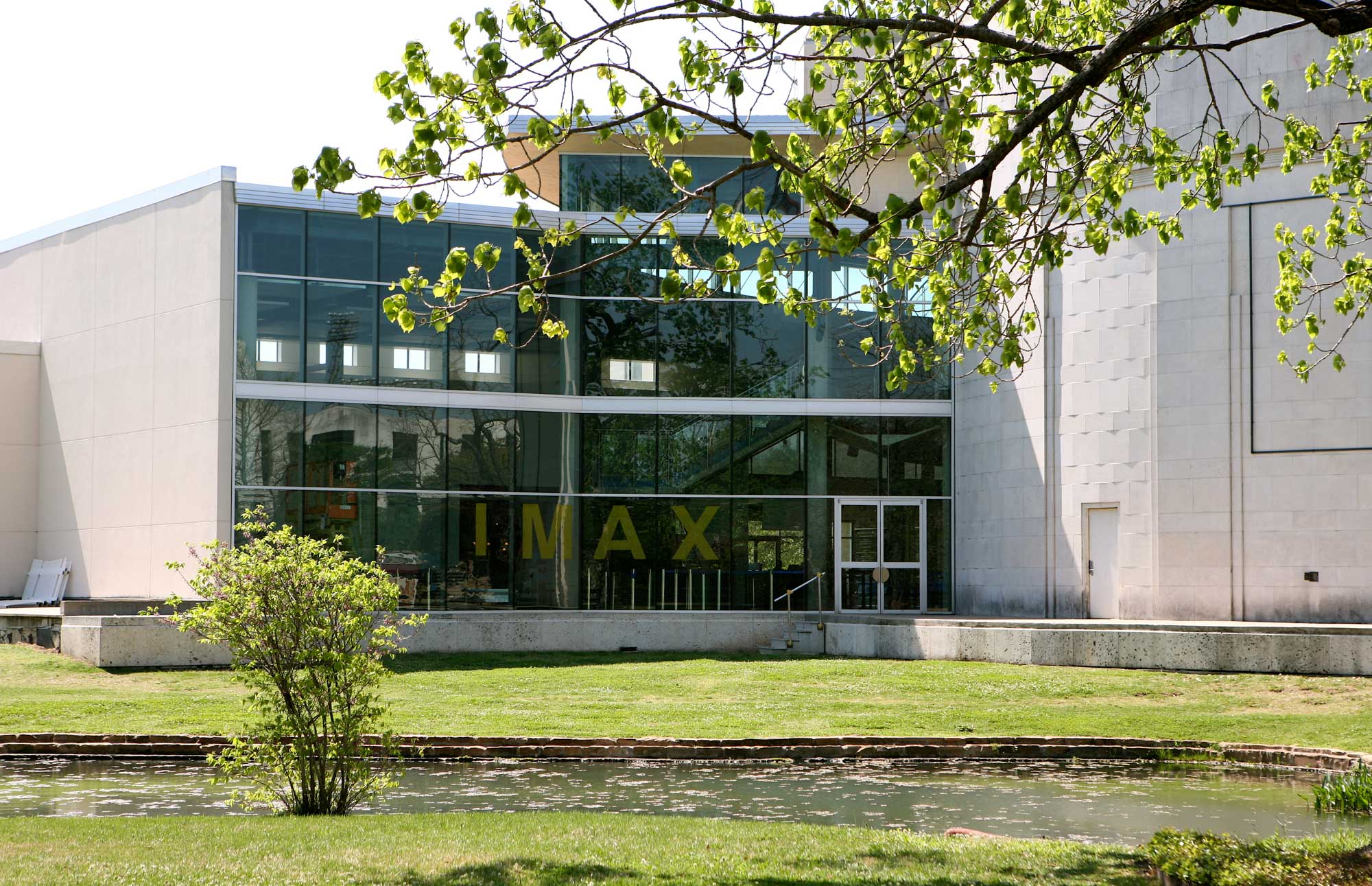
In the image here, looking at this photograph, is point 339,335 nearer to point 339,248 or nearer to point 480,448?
point 339,248

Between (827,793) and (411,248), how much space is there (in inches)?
751

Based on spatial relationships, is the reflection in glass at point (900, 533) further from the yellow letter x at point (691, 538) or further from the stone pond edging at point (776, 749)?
the stone pond edging at point (776, 749)

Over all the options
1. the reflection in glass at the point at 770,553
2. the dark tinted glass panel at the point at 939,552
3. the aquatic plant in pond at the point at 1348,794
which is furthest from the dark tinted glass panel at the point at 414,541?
the aquatic plant in pond at the point at 1348,794

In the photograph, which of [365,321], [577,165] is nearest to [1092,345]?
[577,165]

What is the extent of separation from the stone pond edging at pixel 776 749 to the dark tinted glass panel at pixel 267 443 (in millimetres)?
12500

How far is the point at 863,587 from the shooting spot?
103ft

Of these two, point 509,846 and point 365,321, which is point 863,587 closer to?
point 365,321

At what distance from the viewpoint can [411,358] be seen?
2975 cm

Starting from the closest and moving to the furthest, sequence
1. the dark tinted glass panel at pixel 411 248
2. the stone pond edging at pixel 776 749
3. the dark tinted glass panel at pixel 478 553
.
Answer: the stone pond edging at pixel 776 749
the dark tinted glass panel at pixel 411 248
the dark tinted glass panel at pixel 478 553

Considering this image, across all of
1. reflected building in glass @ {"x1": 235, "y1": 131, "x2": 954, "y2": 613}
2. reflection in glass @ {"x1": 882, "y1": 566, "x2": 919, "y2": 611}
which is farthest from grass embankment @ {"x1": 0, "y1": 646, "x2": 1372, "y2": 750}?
reflection in glass @ {"x1": 882, "y1": 566, "x2": 919, "y2": 611}

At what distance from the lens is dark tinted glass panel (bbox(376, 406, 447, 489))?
29.5 m

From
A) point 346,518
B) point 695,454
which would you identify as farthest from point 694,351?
point 346,518

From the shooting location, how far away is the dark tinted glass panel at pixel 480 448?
98.4 feet

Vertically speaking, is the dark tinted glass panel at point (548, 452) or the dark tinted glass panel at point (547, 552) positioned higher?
the dark tinted glass panel at point (548, 452)
